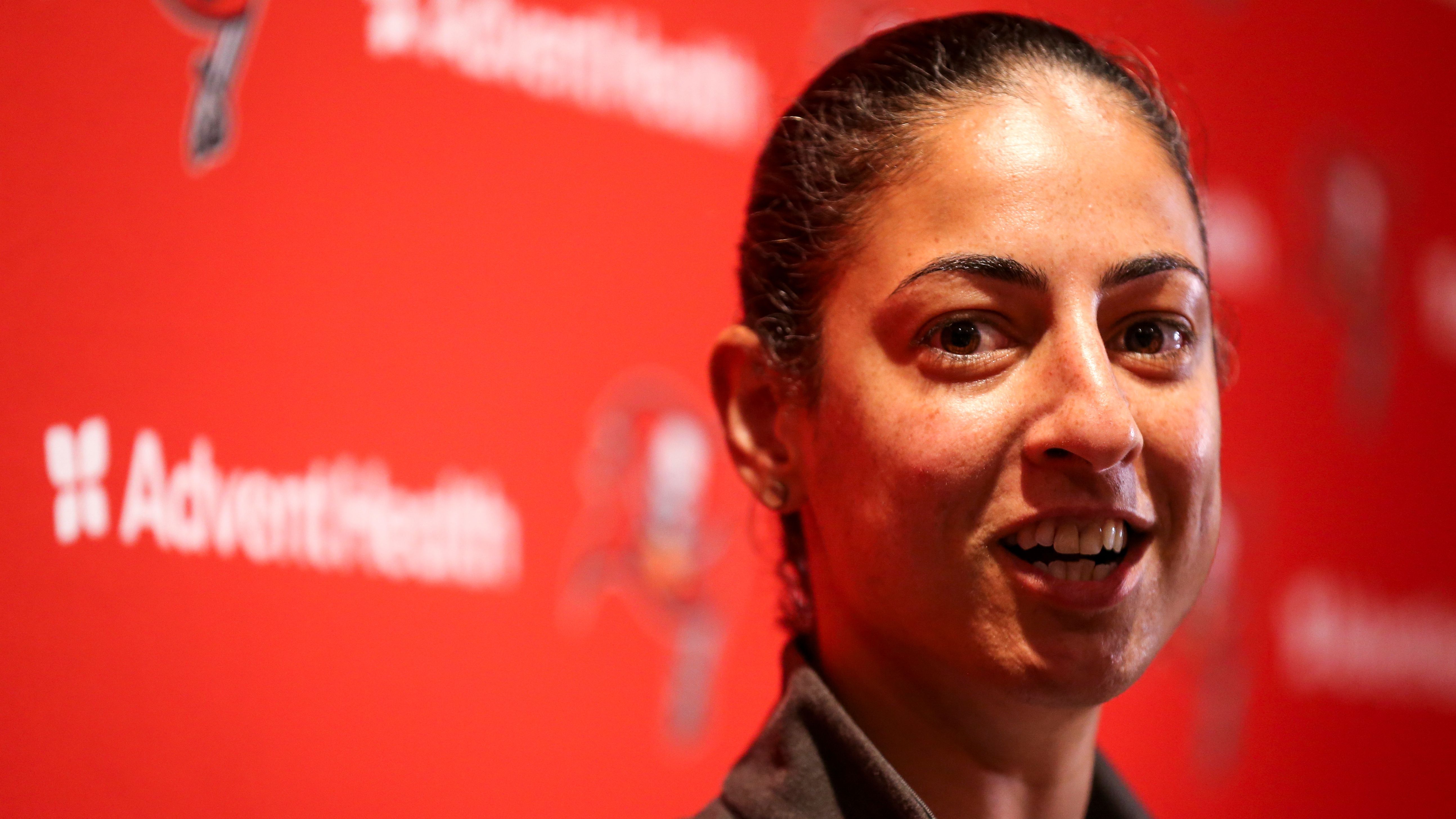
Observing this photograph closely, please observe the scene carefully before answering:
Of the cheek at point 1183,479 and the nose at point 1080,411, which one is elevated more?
the nose at point 1080,411

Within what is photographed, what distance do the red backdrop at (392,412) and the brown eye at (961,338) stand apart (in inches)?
14.2

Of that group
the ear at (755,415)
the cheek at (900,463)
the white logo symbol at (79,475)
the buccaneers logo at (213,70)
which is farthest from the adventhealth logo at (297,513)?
the cheek at (900,463)

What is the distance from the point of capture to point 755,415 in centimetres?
88

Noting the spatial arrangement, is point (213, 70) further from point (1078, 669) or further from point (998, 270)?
point (1078, 669)

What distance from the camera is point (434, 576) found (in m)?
1.19

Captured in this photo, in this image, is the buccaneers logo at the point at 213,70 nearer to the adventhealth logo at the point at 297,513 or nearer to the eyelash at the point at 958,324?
the adventhealth logo at the point at 297,513

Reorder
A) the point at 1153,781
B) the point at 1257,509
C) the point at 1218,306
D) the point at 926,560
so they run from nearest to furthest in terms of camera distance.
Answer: the point at 926,560
the point at 1218,306
the point at 1153,781
the point at 1257,509

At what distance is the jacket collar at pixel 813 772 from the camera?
76cm

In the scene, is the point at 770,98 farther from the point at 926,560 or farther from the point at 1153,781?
the point at 1153,781

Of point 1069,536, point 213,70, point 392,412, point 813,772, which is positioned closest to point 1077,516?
point 1069,536

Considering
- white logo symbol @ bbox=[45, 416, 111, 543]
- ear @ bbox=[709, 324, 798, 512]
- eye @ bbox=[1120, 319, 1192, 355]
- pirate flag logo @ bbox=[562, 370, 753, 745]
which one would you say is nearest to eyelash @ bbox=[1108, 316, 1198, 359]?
eye @ bbox=[1120, 319, 1192, 355]

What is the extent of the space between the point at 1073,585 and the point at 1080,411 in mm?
98

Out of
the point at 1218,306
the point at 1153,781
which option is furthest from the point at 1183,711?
the point at 1218,306

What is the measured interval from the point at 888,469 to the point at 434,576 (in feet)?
1.90
